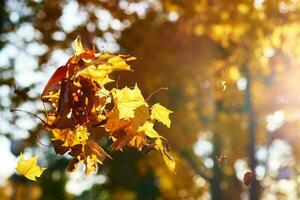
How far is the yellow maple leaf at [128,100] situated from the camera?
74.7 inches

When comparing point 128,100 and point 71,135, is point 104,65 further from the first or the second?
point 71,135

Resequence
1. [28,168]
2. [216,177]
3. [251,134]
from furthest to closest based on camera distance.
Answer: [216,177], [251,134], [28,168]

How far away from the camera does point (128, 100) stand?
1908 mm

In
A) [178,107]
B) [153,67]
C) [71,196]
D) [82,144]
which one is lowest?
[82,144]

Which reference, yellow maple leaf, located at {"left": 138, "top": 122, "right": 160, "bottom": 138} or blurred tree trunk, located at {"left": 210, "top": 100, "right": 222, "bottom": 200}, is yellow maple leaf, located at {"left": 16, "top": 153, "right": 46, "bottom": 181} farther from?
blurred tree trunk, located at {"left": 210, "top": 100, "right": 222, "bottom": 200}

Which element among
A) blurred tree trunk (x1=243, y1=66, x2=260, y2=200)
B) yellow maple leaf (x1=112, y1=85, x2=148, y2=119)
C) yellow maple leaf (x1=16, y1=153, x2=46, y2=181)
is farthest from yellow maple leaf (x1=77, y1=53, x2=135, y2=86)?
blurred tree trunk (x1=243, y1=66, x2=260, y2=200)

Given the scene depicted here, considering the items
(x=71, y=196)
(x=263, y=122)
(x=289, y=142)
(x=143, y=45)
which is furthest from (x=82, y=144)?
(x=71, y=196)

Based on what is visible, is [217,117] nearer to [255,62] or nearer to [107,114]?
[255,62]

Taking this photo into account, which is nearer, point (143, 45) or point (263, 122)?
point (143, 45)

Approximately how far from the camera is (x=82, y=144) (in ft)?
6.79

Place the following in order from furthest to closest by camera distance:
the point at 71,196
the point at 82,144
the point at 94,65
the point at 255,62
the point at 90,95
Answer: the point at 71,196 < the point at 255,62 < the point at 82,144 < the point at 90,95 < the point at 94,65

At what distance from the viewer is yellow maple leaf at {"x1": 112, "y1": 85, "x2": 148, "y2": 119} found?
1.90 m

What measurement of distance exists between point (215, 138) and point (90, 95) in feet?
26.8

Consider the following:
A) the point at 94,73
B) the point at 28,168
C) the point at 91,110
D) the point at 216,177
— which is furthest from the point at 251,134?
the point at 94,73
